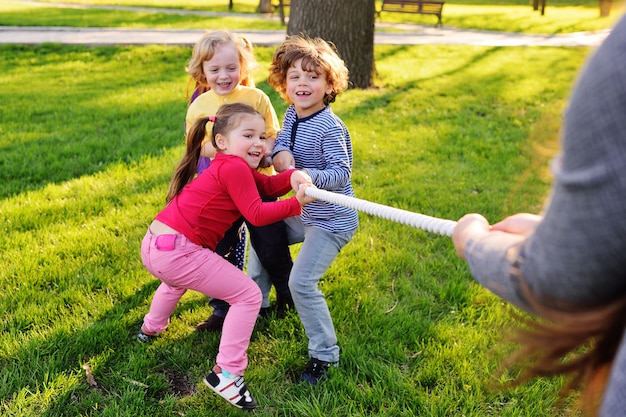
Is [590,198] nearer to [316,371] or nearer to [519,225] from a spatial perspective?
[519,225]

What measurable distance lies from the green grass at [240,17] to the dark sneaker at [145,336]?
37.5 feet

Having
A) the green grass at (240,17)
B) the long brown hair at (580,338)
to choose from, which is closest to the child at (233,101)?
the long brown hair at (580,338)

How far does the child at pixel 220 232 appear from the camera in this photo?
2.71 metres

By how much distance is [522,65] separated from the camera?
11.9 metres

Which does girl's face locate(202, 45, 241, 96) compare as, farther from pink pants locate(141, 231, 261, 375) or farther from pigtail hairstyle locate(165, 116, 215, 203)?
pink pants locate(141, 231, 261, 375)

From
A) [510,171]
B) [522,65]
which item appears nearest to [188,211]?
[510,171]

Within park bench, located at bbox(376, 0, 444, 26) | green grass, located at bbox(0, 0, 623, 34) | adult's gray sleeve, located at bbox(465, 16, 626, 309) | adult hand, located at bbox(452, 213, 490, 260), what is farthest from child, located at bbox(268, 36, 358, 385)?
park bench, located at bbox(376, 0, 444, 26)

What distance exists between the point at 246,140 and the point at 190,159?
0.41 metres

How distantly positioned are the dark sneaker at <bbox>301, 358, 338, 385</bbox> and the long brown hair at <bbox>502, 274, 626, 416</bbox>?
5.50 ft

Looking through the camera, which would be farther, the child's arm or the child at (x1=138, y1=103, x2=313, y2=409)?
the child's arm

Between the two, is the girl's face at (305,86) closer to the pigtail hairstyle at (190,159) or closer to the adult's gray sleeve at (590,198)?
the pigtail hairstyle at (190,159)

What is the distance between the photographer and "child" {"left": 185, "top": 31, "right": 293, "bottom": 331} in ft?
10.9

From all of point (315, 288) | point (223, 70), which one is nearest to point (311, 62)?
point (223, 70)

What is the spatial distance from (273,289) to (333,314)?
54cm
